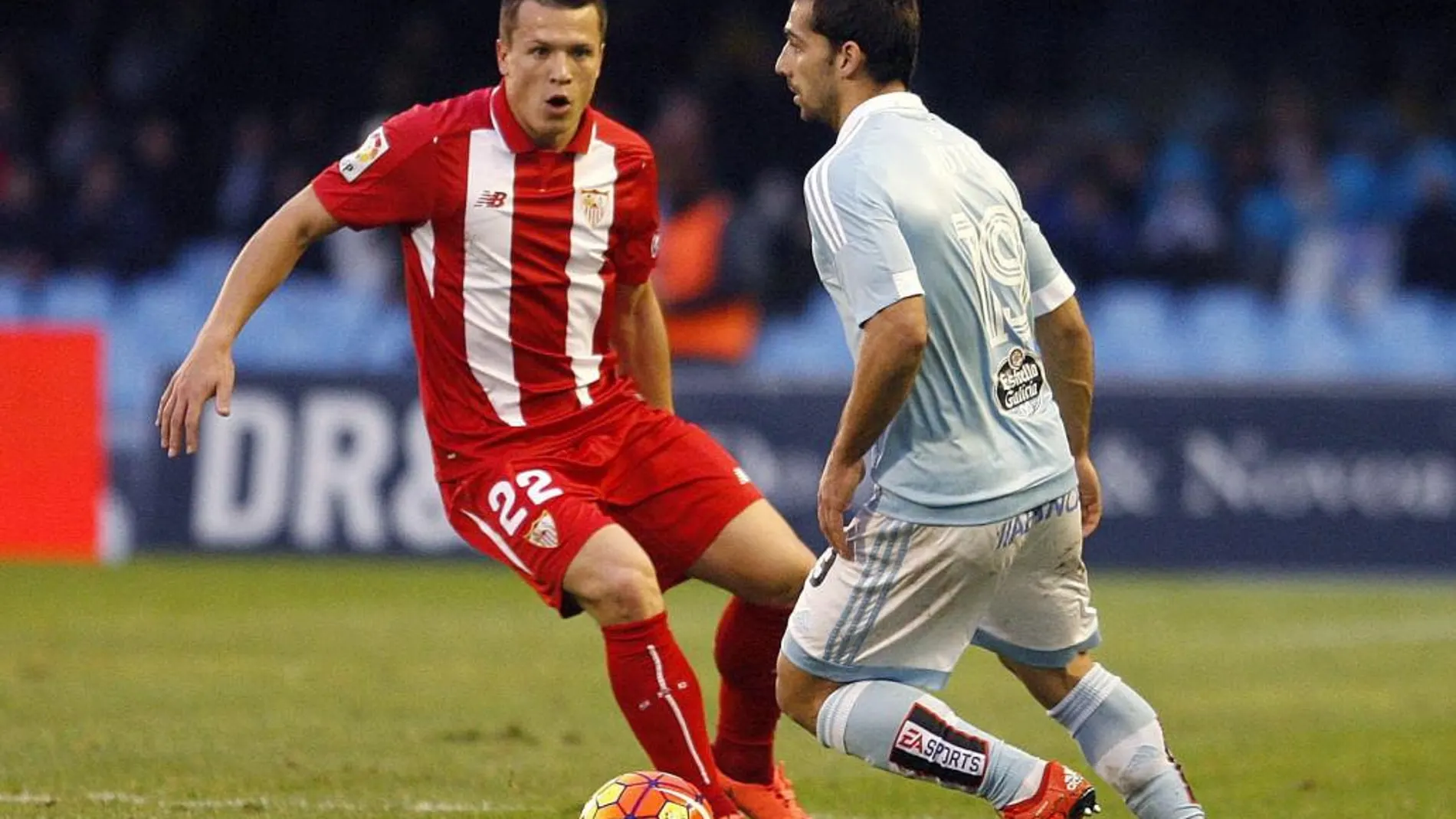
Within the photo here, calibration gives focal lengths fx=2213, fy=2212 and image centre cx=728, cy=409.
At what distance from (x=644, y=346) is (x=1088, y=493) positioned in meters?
1.44

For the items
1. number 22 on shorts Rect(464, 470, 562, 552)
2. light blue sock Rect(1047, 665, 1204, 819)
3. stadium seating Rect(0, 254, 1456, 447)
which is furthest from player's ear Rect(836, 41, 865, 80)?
stadium seating Rect(0, 254, 1456, 447)

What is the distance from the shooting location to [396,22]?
1928 centimetres

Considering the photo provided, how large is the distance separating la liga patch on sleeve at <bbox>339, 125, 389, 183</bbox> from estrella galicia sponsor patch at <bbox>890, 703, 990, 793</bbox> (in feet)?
6.81

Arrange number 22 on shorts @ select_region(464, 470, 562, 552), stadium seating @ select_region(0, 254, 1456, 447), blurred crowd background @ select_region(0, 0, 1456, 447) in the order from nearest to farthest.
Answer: number 22 on shorts @ select_region(464, 470, 562, 552), stadium seating @ select_region(0, 254, 1456, 447), blurred crowd background @ select_region(0, 0, 1456, 447)

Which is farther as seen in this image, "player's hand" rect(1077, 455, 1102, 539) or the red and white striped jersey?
the red and white striped jersey

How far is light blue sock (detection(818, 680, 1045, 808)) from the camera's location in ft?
16.4

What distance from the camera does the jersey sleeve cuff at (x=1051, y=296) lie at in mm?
5328

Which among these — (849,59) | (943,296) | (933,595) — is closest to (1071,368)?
(943,296)

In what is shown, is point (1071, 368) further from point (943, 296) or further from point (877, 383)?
point (877, 383)

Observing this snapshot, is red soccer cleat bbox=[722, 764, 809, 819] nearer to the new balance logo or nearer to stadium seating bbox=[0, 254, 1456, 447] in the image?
the new balance logo

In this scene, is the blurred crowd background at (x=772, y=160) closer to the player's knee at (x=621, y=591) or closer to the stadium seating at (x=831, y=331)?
the stadium seating at (x=831, y=331)

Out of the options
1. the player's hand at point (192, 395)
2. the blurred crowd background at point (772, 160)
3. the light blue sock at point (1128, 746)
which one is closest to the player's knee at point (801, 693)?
the light blue sock at point (1128, 746)

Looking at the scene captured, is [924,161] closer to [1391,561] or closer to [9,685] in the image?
[9,685]

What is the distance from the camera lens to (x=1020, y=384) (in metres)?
5.10
